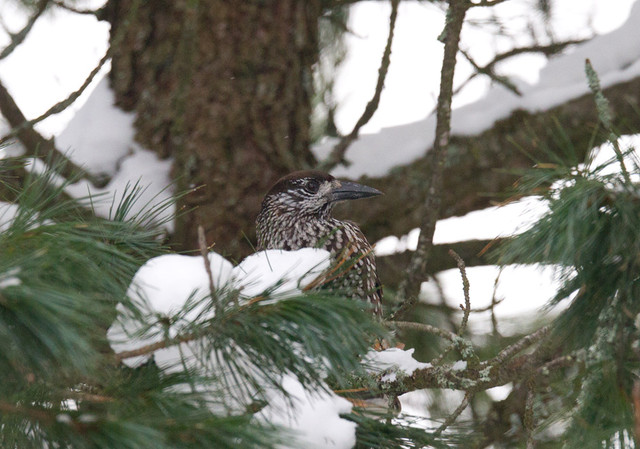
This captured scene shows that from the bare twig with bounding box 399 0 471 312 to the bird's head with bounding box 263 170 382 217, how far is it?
0.58 m

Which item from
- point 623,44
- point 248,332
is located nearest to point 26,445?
point 248,332

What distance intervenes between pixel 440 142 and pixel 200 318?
177cm

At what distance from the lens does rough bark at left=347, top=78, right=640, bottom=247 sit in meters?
3.78

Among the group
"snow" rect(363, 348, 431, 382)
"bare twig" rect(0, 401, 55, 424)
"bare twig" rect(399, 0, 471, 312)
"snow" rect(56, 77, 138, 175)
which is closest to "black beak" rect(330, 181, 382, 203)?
"bare twig" rect(399, 0, 471, 312)

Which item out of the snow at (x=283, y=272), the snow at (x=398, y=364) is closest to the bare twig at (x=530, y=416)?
the snow at (x=398, y=364)

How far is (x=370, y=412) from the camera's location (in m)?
1.87

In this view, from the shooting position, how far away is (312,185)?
12.7 feet

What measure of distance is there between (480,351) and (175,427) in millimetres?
2895

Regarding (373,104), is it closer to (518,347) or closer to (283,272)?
(518,347)

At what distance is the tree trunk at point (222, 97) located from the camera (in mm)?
3914

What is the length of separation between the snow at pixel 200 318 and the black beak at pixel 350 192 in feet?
6.33

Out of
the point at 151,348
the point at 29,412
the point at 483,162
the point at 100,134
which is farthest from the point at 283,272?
the point at 100,134

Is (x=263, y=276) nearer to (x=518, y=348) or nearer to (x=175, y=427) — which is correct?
(x=175, y=427)

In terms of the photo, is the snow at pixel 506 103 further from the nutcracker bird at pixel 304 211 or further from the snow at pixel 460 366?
the snow at pixel 460 366
